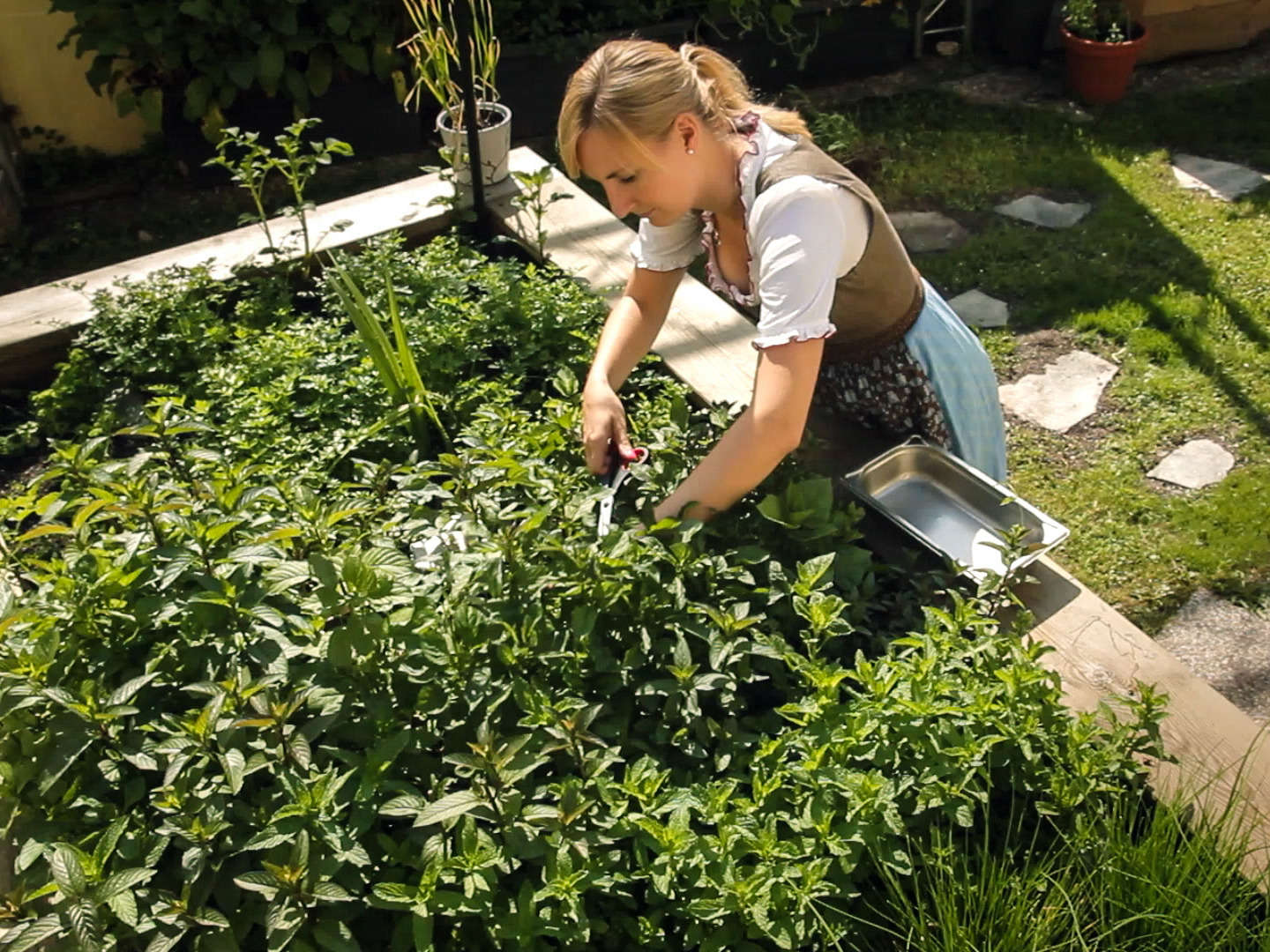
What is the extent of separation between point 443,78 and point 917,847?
8.73 ft

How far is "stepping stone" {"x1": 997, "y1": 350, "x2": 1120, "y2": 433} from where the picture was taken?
148 inches

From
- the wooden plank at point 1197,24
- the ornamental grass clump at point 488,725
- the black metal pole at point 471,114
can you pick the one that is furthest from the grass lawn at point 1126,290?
the black metal pole at point 471,114

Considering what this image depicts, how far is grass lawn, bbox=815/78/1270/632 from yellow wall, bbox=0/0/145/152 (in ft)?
10.7

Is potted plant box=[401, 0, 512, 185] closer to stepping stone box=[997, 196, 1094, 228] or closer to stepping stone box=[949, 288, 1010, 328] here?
stepping stone box=[949, 288, 1010, 328]

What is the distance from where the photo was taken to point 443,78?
3445 mm

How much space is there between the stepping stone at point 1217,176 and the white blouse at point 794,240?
3503 mm

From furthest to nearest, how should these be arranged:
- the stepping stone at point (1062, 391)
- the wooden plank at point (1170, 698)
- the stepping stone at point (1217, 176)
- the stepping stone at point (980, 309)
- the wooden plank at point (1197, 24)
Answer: the wooden plank at point (1197, 24) < the stepping stone at point (1217, 176) < the stepping stone at point (980, 309) < the stepping stone at point (1062, 391) < the wooden plank at point (1170, 698)

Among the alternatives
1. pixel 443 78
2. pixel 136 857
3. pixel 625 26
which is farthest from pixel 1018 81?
pixel 136 857

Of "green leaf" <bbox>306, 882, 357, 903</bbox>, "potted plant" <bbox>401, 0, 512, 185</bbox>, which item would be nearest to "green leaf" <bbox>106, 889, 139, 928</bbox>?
"green leaf" <bbox>306, 882, 357, 903</bbox>

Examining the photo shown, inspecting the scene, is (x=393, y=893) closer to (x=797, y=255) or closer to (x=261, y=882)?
(x=261, y=882)

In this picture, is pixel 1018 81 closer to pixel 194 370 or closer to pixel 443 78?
pixel 443 78

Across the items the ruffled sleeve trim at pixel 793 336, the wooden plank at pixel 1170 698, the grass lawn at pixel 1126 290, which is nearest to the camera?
the wooden plank at pixel 1170 698

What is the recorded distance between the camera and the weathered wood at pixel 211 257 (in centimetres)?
300

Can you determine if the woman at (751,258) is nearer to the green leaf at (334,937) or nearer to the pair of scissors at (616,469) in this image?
the pair of scissors at (616,469)
